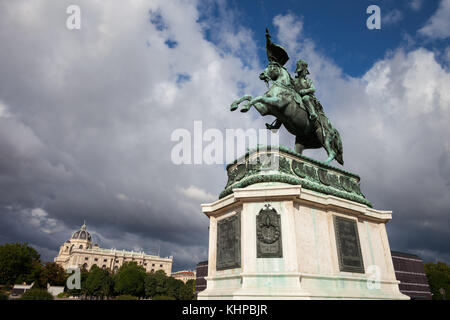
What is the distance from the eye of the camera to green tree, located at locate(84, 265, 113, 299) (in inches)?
3018

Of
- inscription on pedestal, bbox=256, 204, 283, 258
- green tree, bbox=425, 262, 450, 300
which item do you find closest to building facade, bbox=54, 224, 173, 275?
green tree, bbox=425, 262, 450, 300

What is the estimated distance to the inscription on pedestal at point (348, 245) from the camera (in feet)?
30.0

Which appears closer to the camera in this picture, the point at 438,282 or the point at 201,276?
the point at 201,276

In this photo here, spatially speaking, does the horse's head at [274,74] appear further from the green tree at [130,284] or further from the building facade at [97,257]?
the building facade at [97,257]

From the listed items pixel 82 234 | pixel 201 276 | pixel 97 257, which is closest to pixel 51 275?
pixel 201 276

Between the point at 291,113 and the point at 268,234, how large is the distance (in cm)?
525

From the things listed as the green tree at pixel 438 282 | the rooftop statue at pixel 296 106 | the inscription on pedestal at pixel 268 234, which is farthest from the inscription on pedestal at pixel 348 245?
the green tree at pixel 438 282

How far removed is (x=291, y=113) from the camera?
37.1ft

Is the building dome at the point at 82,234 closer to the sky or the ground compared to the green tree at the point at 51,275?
closer to the sky

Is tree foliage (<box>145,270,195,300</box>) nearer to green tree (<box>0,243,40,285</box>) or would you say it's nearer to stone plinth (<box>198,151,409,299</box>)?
green tree (<box>0,243,40,285</box>)

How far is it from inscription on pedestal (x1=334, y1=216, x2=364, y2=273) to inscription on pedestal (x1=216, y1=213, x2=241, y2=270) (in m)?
3.30

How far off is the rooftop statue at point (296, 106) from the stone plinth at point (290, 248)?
2.08 meters

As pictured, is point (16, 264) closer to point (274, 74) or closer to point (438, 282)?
point (274, 74)
